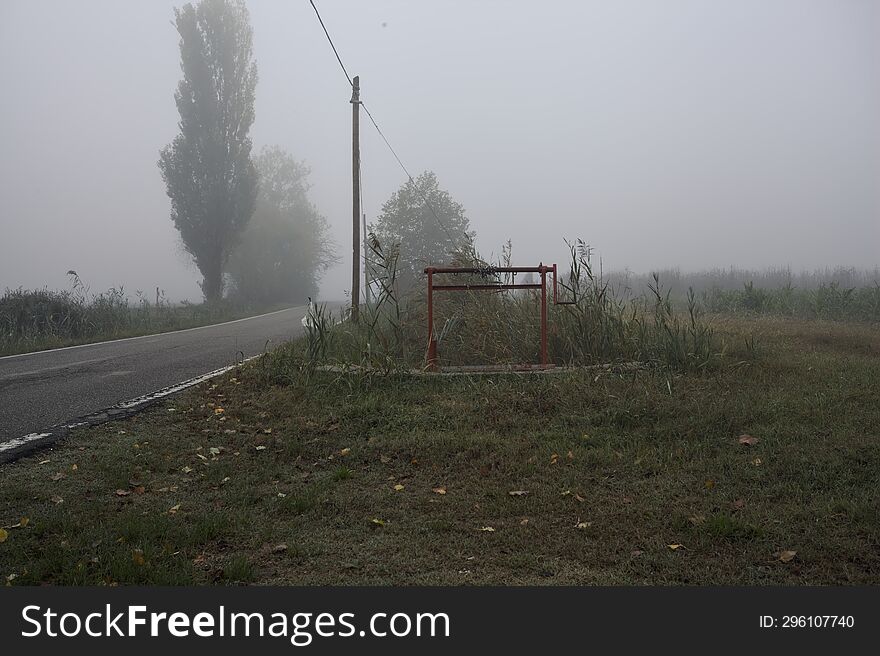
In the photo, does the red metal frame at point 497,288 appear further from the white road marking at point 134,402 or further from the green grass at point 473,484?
the white road marking at point 134,402

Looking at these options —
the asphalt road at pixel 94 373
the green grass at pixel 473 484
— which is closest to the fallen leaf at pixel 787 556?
the green grass at pixel 473 484

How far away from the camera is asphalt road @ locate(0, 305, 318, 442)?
6570 millimetres

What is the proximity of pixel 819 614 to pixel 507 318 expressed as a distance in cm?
617

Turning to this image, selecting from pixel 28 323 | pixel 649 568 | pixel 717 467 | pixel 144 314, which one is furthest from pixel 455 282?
pixel 144 314

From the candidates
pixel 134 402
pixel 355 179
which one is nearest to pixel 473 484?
pixel 134 402

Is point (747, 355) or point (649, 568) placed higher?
point (747, 355)

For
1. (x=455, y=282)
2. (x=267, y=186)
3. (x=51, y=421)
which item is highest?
(x=267, y=186)

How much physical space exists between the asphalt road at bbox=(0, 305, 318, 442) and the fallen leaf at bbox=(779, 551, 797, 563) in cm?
593

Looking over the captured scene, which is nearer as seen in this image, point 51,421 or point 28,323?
point 51,421

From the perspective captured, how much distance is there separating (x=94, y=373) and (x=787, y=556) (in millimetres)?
8620

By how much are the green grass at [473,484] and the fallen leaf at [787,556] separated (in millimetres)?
19

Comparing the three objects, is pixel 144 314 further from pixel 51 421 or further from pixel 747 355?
pixel 747 355

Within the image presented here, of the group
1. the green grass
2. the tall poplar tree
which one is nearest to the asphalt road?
the green grass

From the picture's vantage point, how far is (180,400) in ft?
23.4
